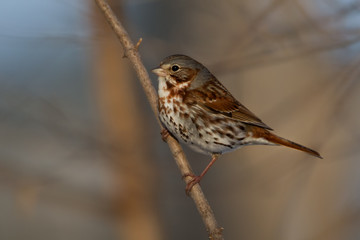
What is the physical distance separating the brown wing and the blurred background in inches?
7.4

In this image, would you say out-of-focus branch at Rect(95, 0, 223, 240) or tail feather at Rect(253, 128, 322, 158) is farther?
tail feather at Rect(253, 128, 322, 158)

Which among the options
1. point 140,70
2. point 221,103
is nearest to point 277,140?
point 221,103

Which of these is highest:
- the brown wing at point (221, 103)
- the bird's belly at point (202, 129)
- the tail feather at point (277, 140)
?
the brown wing at point (221, 103)

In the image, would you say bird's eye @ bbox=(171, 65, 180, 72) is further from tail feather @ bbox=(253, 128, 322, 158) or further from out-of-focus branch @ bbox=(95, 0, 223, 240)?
tail feather @ bbox=(253, 128, 322, 158)

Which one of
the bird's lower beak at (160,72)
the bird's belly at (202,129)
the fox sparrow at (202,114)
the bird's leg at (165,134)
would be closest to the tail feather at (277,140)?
the fox sparrow at (202,114)

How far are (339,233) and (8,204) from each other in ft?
21.3

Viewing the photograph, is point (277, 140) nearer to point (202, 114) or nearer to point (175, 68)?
point (202, 114)

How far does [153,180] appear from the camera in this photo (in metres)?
5.75

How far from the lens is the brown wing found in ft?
14.2

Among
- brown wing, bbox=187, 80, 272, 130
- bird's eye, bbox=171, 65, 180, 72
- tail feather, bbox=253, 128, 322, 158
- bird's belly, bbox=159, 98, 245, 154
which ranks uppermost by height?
bird's eye, bbox=171, 65, 180, 72

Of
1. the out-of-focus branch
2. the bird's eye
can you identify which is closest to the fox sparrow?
the bird's eye

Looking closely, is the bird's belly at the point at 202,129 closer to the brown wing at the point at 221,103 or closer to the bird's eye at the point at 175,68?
the brown wing at the point at 221,103

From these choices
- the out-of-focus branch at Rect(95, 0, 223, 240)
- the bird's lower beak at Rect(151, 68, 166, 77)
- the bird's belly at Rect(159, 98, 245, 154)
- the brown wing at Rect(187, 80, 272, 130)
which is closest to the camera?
the out-of-focus branch at Rect(95, 0, 223, 240)

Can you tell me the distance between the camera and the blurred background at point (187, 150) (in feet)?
14.2
